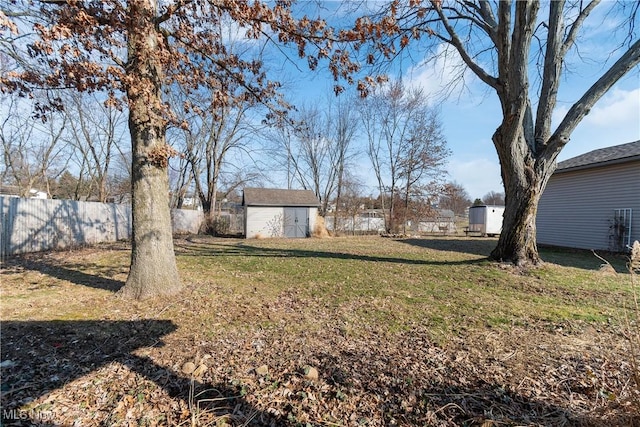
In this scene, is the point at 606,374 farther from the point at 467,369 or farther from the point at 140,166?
the point at 140,166

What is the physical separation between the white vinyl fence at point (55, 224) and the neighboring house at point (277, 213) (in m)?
6.63

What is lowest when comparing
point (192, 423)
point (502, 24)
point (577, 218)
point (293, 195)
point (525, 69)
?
point (192, 423)

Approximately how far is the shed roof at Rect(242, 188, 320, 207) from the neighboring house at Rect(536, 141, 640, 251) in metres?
12.8

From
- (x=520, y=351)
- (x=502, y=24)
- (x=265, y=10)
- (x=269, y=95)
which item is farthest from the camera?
(x=269, y=95)

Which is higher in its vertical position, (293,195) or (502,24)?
(502,24)

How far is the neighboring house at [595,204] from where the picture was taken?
9836mm

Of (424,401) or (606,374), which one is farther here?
(606,374)

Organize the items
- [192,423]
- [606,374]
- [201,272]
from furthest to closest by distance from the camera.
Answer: [201,272], [606,374], [192,423]

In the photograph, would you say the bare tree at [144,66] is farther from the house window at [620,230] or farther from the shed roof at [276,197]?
the shed roof at [276,197]

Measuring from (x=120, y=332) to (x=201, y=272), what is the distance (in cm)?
295

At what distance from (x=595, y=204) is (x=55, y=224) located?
64.0 ft

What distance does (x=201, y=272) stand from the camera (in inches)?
244

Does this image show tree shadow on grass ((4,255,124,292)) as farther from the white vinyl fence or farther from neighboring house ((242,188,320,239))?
neighboring house ((242,188,320,239))

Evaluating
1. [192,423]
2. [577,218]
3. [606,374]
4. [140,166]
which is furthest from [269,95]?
[577,218]
